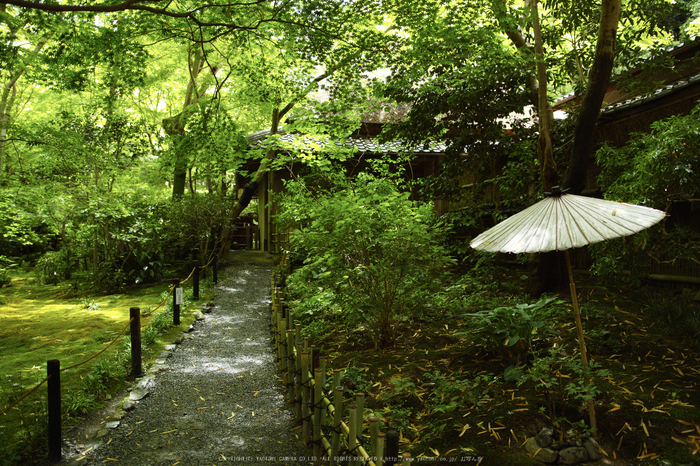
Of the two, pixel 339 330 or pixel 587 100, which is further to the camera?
pixel 339 330

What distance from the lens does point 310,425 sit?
13.7 ft

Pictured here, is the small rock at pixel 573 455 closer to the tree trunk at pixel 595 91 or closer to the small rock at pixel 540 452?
the small rock at pixel 540 452

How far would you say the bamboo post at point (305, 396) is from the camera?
4.20 meters

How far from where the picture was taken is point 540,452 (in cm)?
342

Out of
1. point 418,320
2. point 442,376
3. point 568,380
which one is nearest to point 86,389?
point 442,376

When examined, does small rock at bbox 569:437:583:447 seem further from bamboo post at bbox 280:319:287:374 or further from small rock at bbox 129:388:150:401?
small rock at bbox 129:388:150:401

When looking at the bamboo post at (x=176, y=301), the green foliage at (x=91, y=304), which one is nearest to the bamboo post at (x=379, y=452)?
the bamboo post at (x=176, y=301)

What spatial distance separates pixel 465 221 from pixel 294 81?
14.2ft

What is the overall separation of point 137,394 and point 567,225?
531 cm

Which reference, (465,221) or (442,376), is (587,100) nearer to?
(465,221)

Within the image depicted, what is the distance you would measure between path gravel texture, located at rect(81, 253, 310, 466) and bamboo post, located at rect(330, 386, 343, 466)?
2.34 feet

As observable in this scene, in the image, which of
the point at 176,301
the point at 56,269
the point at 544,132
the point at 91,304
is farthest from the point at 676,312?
the point at 56,269

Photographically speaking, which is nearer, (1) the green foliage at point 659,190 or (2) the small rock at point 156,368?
(1) the green foliage at point 659,190

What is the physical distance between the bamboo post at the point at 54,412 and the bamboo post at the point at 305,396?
2.26 meters
